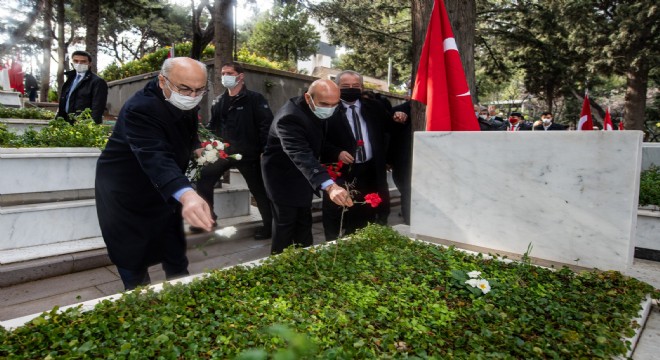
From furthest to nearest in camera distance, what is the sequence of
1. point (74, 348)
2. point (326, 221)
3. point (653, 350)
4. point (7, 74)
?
point (7, 74)
point (326, 221)
point (653, 350)
point (74, 348)

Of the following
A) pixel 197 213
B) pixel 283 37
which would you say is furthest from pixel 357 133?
pixel 283 37

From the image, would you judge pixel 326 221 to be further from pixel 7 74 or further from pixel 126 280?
pixel 7 74

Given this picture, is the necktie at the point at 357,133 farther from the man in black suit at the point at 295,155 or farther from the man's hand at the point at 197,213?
the man's hand at the point at 197,213

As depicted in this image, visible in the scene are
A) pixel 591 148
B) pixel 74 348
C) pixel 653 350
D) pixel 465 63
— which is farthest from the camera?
pixel 465 63

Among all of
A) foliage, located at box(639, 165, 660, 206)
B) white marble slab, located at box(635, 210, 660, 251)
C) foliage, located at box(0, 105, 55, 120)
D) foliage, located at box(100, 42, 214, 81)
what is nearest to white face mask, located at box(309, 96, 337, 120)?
white marble slab, located at box(635, 210, 660, 251)

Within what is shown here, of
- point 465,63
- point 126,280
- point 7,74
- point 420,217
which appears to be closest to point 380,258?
point 420,217

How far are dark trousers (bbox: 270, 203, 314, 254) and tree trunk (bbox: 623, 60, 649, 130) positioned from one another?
21502 mm

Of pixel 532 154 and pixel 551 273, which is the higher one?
pixel 532 154

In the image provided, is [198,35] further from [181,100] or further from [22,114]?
[181,100]

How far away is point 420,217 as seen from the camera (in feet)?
12.0

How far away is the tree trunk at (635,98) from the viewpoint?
66.1ft

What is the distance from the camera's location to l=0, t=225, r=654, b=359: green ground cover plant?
5.92ft

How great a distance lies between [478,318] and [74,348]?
181 centimetres

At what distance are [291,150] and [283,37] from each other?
31272mm
